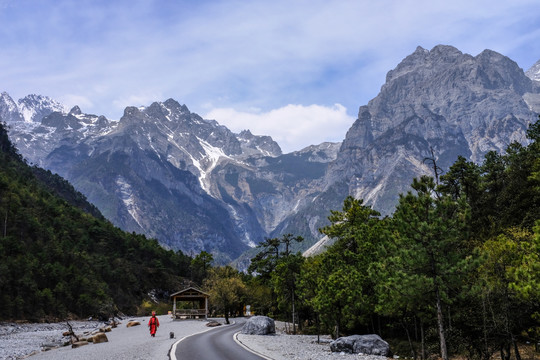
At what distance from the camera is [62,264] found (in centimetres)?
8256

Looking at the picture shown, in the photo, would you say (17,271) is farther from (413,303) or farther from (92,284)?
(413,303)

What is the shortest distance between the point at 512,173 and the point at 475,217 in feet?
23.2

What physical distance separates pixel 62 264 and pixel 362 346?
7285 centimetres

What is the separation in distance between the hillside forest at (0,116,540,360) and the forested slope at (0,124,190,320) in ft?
0.89

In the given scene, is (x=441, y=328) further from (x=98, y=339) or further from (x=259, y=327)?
(x=98, y=339)

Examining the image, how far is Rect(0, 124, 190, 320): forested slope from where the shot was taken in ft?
217

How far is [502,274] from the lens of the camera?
79.2 feet

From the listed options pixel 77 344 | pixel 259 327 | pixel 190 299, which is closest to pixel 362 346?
pixel 259 327

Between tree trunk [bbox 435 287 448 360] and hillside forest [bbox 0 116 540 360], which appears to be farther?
hillside forest [bbox 0 116 540 360]

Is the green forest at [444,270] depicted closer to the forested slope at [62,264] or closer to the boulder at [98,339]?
the boulder at [98,339]

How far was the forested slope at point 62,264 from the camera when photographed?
66.0 meters

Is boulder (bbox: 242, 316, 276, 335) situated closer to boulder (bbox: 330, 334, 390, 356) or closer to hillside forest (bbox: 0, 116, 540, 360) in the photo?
hillside forest (bbox: 0, 116, 540, 360)

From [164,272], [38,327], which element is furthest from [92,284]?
[164,272]

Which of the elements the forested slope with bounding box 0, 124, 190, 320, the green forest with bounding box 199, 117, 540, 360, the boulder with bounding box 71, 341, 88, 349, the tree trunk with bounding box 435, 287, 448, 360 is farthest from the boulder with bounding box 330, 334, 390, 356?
the forested slope with bounding box 0, 124, 190, 320
